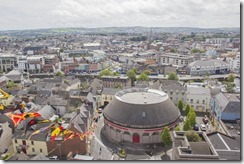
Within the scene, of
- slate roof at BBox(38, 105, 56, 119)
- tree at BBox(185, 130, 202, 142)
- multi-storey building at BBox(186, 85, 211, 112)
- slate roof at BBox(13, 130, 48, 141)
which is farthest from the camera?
multi-storey building at BBox(186, 85, 211, 112)

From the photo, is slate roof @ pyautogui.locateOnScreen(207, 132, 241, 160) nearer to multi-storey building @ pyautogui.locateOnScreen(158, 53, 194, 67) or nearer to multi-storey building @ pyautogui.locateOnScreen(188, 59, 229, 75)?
multi-storey building @ pyautogui.locateOnScreen(188, 59, 229, 75)

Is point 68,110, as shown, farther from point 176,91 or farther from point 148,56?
point 148,56

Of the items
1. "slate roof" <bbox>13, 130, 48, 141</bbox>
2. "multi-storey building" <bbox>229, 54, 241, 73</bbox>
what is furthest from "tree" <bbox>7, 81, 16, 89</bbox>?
"multi-storey building" <bbox>229, 54, 241, 73</bbox>

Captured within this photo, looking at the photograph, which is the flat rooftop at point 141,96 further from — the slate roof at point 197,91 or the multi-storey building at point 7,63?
the multi-storey building at point 7,63

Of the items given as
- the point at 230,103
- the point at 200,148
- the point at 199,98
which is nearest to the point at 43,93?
the point at 199,98

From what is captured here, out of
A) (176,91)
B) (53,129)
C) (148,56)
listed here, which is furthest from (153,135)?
(148,56)

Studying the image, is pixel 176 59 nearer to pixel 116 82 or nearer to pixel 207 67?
pixel 207 67

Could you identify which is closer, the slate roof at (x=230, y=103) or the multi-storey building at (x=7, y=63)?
the slate roof at (x=230, y=103)

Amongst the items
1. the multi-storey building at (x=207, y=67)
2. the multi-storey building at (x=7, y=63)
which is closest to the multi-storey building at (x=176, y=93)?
the multi-storey building at (x=207, y=67)
